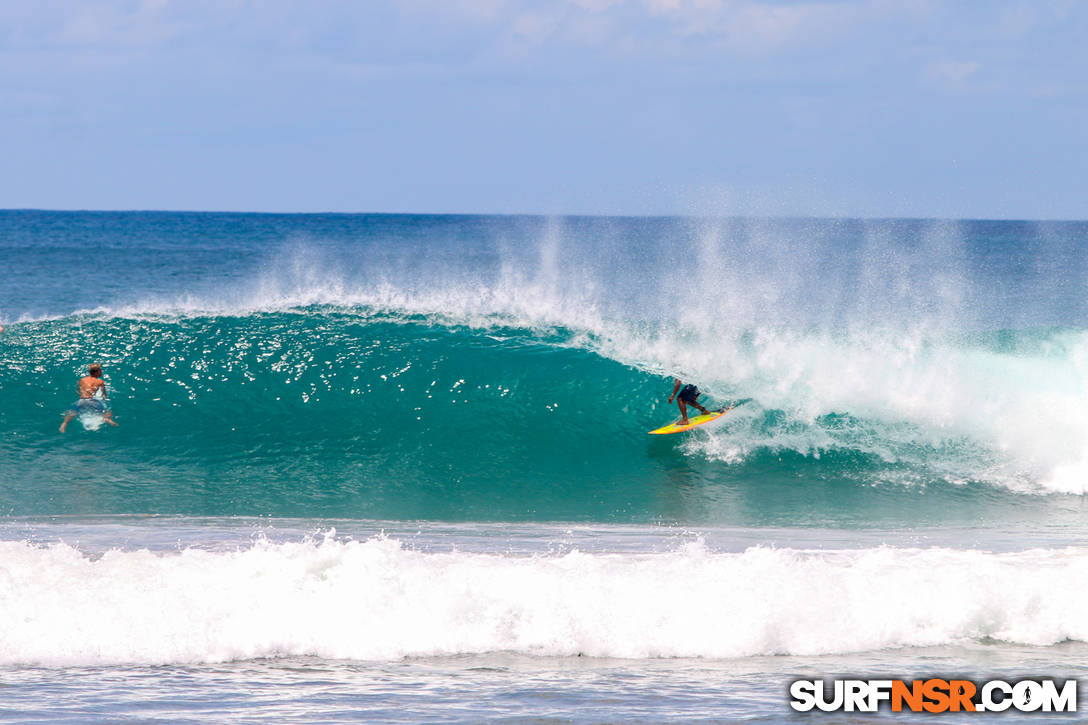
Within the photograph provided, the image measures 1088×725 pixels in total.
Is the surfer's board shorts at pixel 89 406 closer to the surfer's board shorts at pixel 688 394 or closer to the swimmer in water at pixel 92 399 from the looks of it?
the swimmer in water at pixel 92 399

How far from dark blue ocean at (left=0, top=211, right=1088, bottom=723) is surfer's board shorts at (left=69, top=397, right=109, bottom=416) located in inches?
15.1

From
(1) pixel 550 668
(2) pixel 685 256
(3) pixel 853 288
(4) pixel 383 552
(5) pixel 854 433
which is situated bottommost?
(1) pixel 550 668

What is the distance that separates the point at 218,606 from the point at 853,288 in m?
26.6

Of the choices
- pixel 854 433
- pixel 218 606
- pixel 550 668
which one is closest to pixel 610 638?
pixel 550 668

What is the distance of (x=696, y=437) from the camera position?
43.7ft

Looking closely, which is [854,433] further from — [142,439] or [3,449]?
[3,449]

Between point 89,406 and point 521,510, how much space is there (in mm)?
5958

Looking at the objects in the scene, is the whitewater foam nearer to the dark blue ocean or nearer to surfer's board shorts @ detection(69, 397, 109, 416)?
the dark blue ocean

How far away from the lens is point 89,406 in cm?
1323

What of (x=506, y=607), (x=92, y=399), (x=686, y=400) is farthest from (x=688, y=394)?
(x=92, y=399)

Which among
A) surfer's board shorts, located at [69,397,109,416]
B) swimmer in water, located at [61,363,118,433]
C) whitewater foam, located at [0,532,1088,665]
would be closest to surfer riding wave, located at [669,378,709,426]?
whitewater foam, located at [0,532,1088,665]

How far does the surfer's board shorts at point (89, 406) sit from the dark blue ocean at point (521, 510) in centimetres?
38

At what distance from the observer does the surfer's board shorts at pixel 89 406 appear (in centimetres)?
1319

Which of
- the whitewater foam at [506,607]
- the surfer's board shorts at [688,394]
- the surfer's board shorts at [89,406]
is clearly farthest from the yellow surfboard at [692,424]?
the surfer's board shorts at [89,406]
